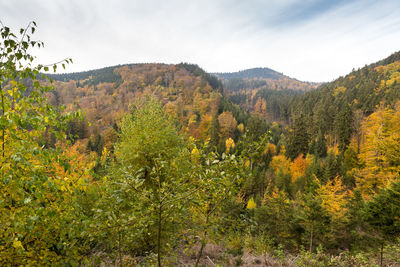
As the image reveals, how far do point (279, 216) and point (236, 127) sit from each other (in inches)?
1719

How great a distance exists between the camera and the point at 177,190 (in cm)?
315

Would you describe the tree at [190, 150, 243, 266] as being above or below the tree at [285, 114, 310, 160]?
above

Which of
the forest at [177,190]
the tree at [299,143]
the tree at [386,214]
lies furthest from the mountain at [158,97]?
the tree at [386,214]

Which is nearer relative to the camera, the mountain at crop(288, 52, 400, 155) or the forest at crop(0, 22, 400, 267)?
the forest at crop(0, 22, 400, 267)

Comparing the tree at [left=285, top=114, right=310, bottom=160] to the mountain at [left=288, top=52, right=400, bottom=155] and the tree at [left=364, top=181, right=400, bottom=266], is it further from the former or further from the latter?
the tree at [left=364, top=181, right=400, bottom=266]

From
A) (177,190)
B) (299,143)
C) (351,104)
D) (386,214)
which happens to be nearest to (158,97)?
(299,143)

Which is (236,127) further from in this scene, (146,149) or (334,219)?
(146,149)

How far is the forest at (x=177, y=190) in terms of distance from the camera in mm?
2666

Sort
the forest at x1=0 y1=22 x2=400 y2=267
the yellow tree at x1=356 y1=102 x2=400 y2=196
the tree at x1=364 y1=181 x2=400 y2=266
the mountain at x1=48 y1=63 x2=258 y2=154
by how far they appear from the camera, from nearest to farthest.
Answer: the forest at x1=0 y1=22 x2=400 y2=267 → the tree at x1=364 y1=181 x2=400 y2=266 → the yellow tree at x1=356 y1=102 x2=400 y2=196 → the mountain at x1=48 y1=63 x2=258 y2=154

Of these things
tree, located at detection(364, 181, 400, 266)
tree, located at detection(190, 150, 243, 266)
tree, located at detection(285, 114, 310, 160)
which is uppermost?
tree, located at detection(190, 150, 243, 266)

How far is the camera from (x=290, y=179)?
32.1 m

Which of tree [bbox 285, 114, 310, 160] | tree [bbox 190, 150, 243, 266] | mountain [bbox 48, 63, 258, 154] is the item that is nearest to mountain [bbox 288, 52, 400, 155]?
tree [bbox 285, 114, 310, 160]

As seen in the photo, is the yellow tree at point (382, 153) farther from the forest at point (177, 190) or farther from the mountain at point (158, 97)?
the mountain at point (158, 97)

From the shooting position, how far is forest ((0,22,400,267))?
2.67m
